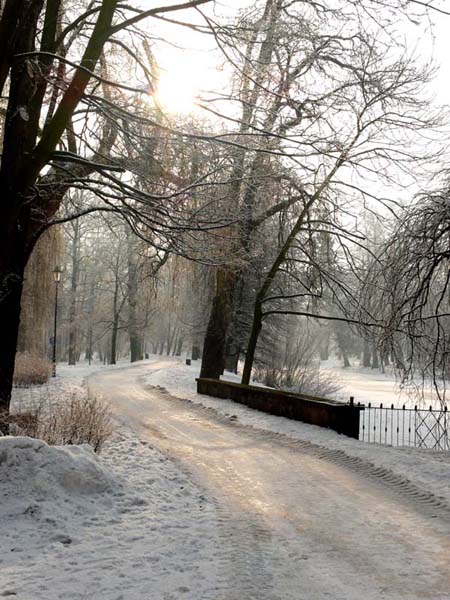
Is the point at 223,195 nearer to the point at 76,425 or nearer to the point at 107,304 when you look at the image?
the point at 76,425

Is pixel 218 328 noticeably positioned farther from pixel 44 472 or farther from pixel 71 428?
pixel 44 472

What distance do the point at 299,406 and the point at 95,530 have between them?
841cm

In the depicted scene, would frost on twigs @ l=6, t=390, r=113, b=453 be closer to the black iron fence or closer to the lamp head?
the black iron fence

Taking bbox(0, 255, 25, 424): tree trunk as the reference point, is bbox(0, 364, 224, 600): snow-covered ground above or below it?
below

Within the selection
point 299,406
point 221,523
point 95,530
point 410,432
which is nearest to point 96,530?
point 95,530

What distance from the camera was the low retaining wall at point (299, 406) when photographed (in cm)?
1157

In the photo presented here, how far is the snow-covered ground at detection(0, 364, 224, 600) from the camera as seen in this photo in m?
4.12

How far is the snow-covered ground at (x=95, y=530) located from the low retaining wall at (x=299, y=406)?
4959mm

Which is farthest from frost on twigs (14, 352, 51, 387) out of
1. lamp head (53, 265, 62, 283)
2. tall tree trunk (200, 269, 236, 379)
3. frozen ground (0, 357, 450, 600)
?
frozen ground (0, 357, 450, 600)

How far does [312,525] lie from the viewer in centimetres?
575

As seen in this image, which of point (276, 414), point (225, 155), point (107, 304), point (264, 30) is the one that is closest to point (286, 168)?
point (225, 155)

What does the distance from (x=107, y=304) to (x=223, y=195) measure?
43110 millimetres

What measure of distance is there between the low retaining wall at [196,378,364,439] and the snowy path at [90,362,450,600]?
1418 millimetres

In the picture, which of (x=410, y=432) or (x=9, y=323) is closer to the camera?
(x=9, y=323)
